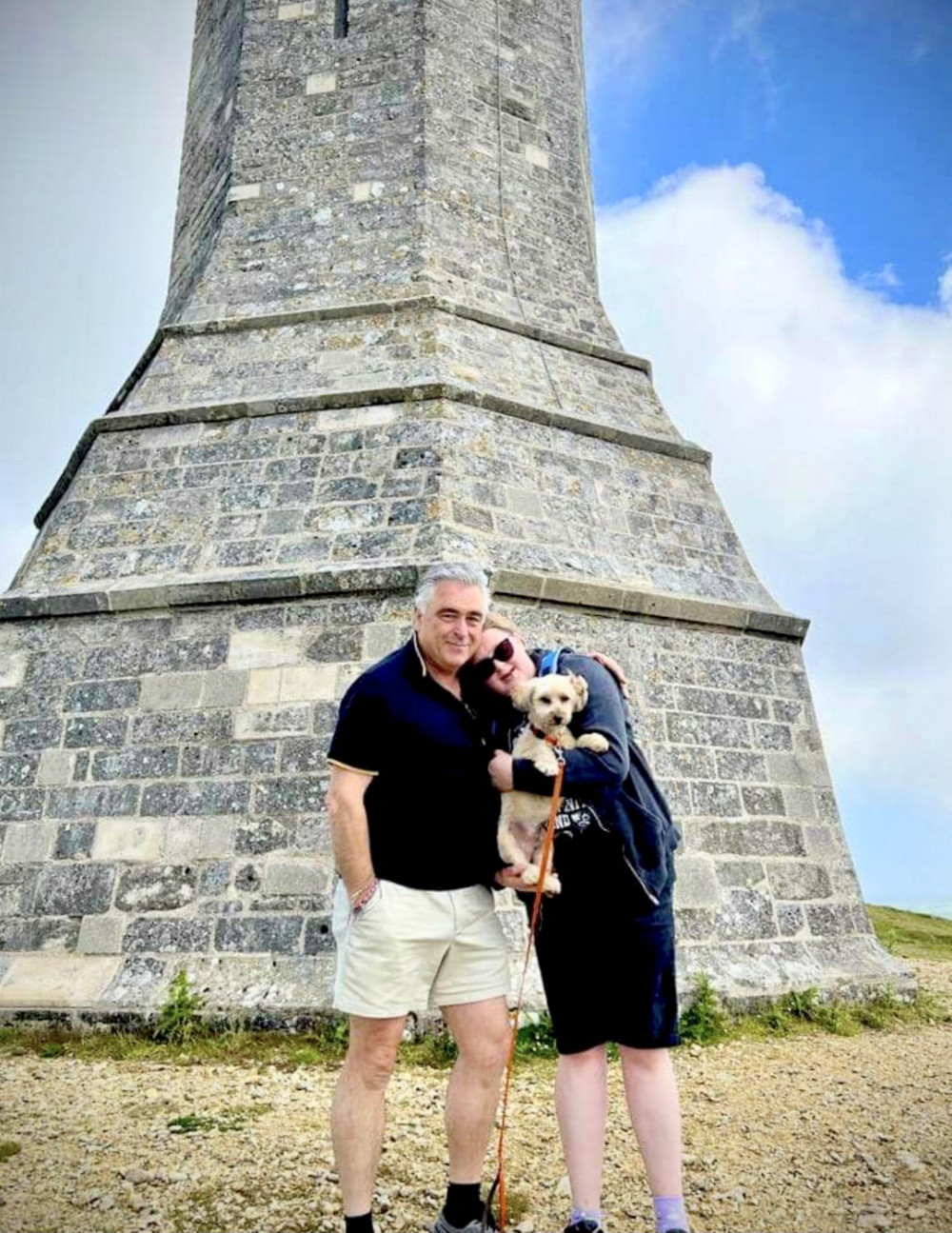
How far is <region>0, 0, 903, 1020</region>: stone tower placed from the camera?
4.96 m

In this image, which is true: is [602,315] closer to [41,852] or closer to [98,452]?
[98,452]

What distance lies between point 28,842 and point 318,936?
6.47 feet

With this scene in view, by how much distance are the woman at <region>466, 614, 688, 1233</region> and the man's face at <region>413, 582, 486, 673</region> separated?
255mm

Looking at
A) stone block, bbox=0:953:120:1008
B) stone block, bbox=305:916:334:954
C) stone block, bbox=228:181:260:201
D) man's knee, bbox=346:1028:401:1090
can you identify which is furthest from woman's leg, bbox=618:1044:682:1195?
stone block, bbox=228:181:260:201

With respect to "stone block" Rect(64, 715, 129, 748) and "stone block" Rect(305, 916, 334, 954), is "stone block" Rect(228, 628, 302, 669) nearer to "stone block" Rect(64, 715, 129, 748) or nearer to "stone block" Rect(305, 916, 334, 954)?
"stone block" Rect(64, 715, 129, 748)

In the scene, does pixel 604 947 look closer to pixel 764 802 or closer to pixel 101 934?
pixel 101 934

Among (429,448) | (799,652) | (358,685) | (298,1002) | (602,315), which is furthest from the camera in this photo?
(602,315)

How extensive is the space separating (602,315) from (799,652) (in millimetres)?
4027

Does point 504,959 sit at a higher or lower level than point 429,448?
lower

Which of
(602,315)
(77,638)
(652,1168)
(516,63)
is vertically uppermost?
(516,63)

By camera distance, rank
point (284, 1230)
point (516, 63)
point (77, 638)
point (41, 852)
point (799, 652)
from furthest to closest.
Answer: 1. point (516, 63)
2. point (799, 652)
3. point (77, 638)
4. point (41, 852)
5. point (284, 1230)

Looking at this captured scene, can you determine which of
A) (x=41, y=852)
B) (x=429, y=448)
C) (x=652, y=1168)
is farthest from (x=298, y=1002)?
(x=429, y=448)

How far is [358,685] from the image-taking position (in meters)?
2.43

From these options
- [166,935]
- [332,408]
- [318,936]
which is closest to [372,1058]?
[318,936]
